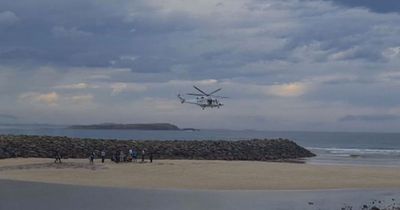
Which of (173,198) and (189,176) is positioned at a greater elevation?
(189,176)

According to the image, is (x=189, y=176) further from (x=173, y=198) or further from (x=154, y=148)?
(x=154, y=148)

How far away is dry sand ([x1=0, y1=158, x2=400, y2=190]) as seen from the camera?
27781mm

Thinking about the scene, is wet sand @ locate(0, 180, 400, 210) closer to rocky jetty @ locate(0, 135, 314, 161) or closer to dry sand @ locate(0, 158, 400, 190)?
dry sand @ locate(0, 158, 400, 190)

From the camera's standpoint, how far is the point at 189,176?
3153 centimetres

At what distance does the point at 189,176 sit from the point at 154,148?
19.6 m

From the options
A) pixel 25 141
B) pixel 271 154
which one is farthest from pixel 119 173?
pixel 271 154

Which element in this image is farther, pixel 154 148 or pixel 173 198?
pixel 154 148

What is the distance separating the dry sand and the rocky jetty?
23.1 ft

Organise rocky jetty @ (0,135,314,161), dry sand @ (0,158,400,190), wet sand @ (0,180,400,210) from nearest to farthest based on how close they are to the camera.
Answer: wet sand @ (0,180,400,210) < dry sand @ (0,158,400,190) < rocky jetty @ (0,135,314,161)

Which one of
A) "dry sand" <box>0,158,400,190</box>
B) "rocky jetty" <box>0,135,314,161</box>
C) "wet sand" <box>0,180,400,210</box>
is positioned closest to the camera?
"wet sand" <box>0,180,400,210</box>

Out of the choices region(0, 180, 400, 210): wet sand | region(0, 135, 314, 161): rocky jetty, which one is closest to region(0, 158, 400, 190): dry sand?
region(0, 180, 400, 210): wet sand

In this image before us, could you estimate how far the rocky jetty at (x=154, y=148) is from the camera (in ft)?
151

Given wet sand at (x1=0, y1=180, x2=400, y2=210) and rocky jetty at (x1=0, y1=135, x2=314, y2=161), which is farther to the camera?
rocky jetty at (x1=0, y1=135, x2=314, y2=161)

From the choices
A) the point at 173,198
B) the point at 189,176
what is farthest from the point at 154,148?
the point at 173,198
